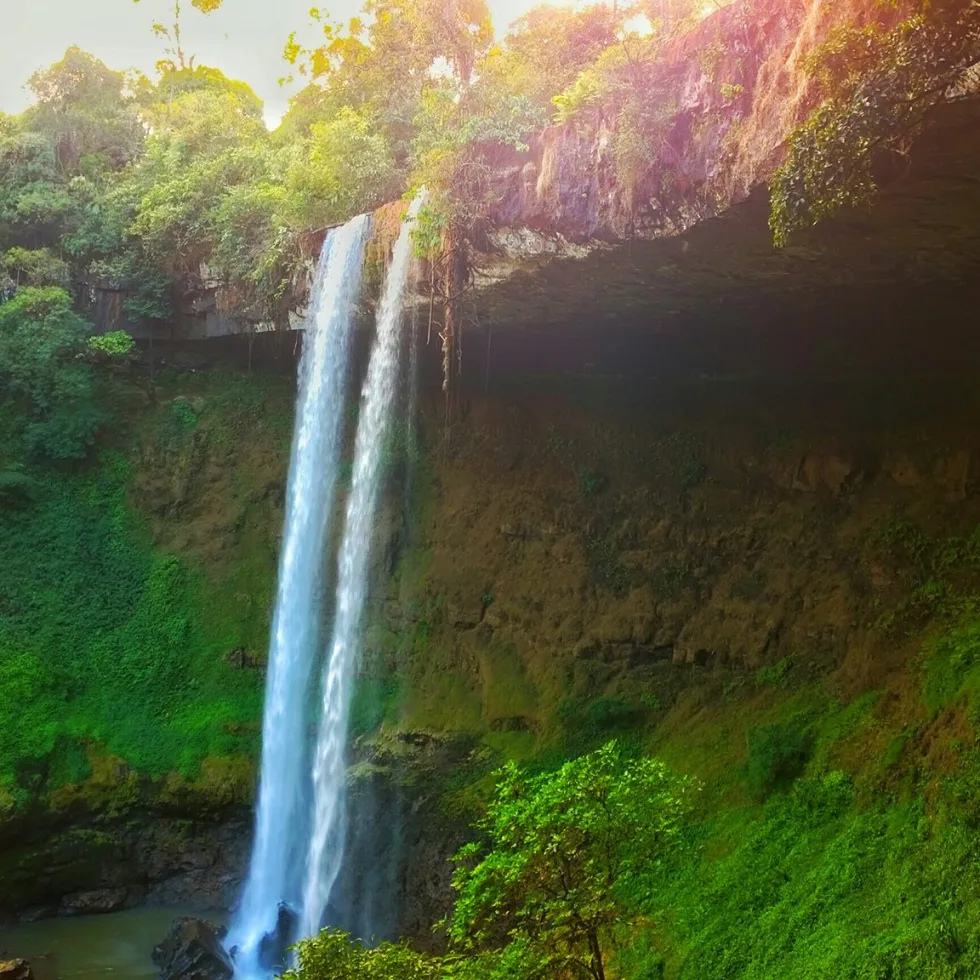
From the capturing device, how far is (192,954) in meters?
10.5

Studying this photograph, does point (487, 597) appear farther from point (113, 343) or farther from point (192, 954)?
point (113, 343)

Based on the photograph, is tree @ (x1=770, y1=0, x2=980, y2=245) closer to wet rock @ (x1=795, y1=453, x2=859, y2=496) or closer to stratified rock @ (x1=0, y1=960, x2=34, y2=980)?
wet rock @ (x1=795, y1=453, x2=859, y2=496)

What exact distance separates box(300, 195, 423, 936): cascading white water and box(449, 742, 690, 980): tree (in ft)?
19.5

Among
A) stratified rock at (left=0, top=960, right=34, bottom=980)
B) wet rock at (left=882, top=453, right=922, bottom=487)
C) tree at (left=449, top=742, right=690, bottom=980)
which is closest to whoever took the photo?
tree at (left=449, top=742, right=690, bottom=980)

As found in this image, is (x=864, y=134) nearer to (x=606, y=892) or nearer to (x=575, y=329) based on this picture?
(x=606, y=892)

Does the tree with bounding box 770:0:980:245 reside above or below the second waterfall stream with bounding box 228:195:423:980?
above

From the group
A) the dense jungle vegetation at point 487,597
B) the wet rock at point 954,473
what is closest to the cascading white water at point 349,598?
the dense jungle vegetation at point 487,597

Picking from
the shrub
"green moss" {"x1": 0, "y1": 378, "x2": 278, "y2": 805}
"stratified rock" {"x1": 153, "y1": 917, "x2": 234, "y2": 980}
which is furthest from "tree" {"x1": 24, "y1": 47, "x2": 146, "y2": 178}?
"stratified rock" {"x1": 153, "y1": 917, "x2": 234, "y2": 980}

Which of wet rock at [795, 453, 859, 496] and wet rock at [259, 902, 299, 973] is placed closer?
wet rock at [259, 902, 299, 973]

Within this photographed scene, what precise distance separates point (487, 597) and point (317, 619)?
108 inches

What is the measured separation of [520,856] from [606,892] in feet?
2.50

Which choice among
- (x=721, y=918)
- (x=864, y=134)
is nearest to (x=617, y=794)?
(x=721, y=918)

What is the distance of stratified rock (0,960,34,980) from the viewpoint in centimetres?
980

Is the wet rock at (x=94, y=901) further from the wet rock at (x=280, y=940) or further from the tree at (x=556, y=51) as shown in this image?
the tree at (x=556, y=51)
